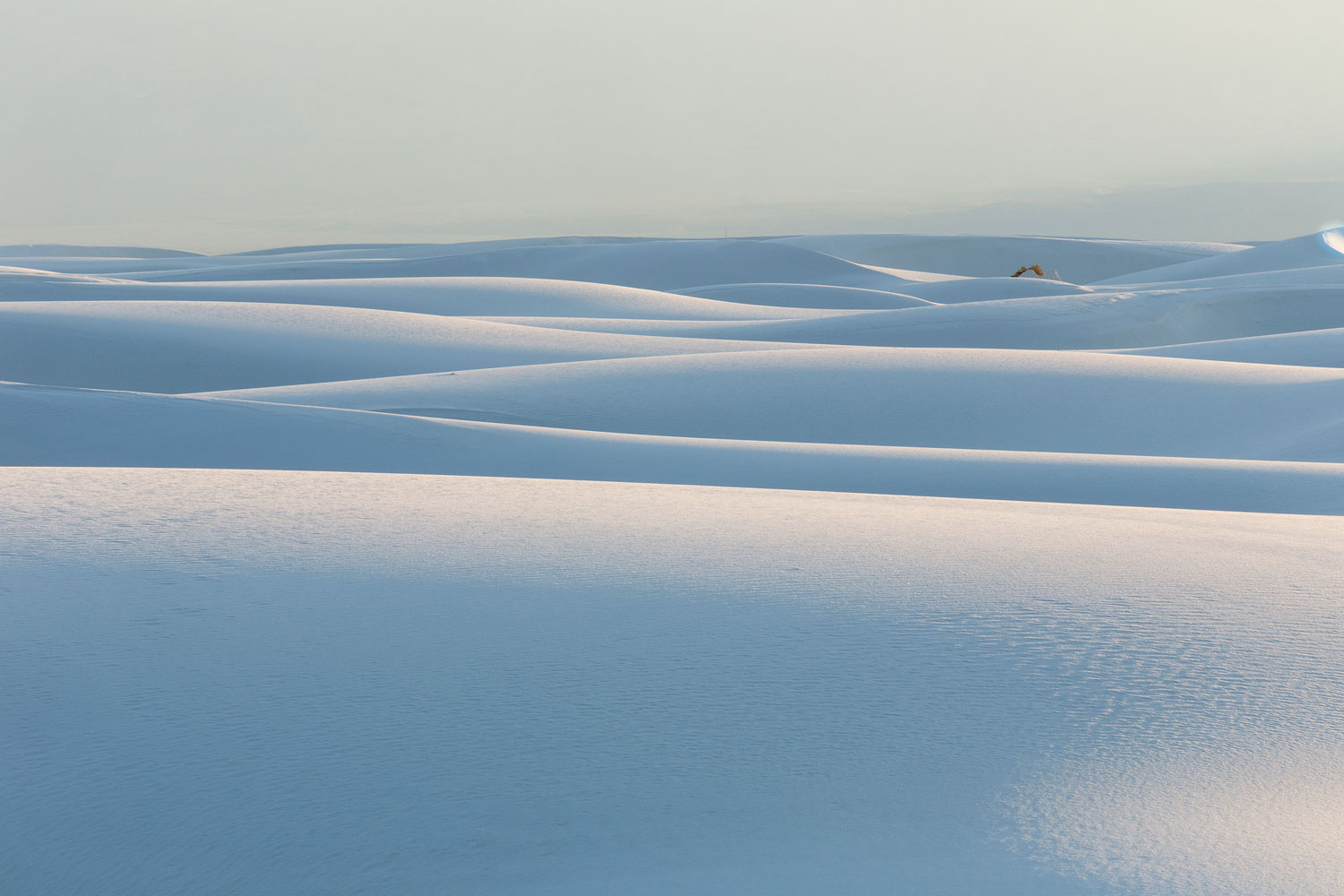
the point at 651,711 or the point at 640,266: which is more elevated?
the point at 651,711

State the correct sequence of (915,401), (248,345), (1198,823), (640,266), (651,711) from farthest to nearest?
1. (640,266)
2. (248,345)
3. (915,401)
4. (651,711)
5. (1198,823)

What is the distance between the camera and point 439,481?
287 centimetres

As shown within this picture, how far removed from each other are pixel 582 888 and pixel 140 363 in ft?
23.4

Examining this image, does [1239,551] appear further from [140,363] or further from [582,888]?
[140,363]

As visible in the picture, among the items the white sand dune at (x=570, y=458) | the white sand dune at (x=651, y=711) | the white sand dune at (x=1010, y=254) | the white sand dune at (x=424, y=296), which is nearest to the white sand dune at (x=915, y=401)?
the white sand dune at (x=570, y=458)

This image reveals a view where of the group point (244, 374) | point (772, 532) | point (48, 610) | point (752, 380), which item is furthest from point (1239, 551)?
point (244, 374)

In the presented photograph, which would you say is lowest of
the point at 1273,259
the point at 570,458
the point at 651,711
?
the point at 1273,259

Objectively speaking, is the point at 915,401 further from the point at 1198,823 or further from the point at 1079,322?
the point at 1079,322

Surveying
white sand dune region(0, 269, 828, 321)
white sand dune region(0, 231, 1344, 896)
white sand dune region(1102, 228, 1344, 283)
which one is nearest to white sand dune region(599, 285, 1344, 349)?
white sand dune region(0, 269, 828, 321)

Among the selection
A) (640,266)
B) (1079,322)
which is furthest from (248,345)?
(640,266)

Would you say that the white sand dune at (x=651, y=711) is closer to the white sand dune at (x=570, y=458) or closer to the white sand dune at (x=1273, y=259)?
the white sand dune at (x=570, y=458)

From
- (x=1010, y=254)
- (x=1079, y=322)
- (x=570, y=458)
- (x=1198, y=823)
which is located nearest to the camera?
(x=1198, y=823)

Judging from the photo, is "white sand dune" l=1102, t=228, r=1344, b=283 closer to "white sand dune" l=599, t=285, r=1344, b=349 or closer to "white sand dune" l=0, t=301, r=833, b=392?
"white sand dune" l=599, t=285, r=1344, b=349

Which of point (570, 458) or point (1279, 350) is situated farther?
point (1279, 350)
